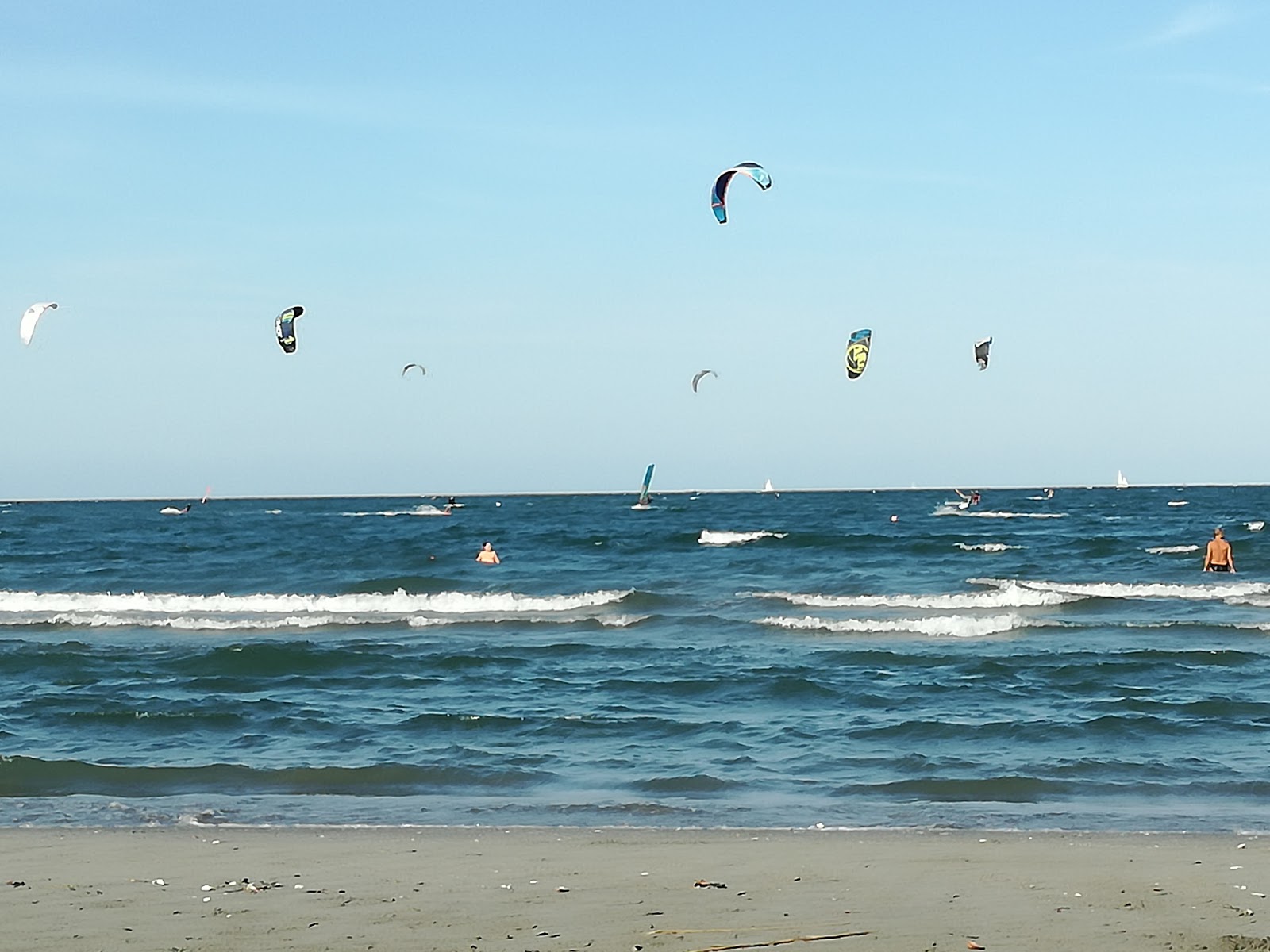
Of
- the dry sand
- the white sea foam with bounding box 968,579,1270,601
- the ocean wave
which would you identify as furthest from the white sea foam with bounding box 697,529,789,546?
the dry sand

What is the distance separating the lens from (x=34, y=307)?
74.3 ft

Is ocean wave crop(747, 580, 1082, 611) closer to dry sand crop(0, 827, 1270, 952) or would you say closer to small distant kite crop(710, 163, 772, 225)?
small distant kite crop(710, 163, 772, 225)

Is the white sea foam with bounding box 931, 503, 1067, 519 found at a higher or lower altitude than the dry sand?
higher

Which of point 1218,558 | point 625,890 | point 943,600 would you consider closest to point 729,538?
point 1218,558

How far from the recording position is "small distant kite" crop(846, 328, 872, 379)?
71.4ft

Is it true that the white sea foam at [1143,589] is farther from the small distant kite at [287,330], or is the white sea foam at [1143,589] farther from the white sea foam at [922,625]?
the small distant kite at [287,330]

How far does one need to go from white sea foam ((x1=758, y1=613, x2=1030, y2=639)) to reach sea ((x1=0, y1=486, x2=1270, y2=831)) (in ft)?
0.27

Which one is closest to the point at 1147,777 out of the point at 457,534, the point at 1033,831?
the point at 1033,831

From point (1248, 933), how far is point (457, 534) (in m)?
49.6

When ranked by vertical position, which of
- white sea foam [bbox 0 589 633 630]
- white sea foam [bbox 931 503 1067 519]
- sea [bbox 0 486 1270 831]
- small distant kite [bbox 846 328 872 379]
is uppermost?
small distant kite [bbox 846 328 872 379]

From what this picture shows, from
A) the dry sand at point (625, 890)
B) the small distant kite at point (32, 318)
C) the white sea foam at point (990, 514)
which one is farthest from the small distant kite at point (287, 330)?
the white sea foam at point (990, 514)

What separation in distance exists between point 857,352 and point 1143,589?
26.7ft

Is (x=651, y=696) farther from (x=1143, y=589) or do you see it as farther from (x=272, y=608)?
(x=1143, y=589)

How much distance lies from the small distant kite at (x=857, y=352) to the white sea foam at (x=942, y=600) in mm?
4724
